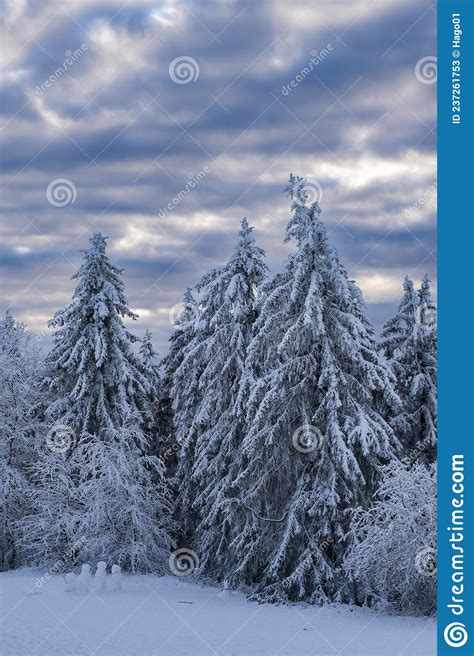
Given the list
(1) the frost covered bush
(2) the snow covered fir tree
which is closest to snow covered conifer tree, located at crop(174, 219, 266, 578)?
(2) the snow covered fir tree

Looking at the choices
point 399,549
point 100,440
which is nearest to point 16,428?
point 100,440

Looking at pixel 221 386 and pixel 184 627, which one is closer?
pixel 184 627

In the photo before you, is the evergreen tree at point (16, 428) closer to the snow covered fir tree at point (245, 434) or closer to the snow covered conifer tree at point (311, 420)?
the snow covered fir tree at point (245, 434)

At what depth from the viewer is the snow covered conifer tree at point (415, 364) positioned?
29359 millimetres

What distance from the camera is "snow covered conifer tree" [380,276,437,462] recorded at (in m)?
29.4

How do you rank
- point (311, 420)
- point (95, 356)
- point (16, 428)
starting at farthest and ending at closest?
point (16, 428), point (95, 356), point (311, 420)

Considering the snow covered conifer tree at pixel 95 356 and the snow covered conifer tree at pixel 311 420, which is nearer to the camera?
the snow covered conifer tree at pixel 311 420

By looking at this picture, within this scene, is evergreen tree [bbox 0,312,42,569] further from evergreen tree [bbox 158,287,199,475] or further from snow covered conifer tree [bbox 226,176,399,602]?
snow covered conifer tree [bbox 226,176,399,602]

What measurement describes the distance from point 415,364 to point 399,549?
10914 mm

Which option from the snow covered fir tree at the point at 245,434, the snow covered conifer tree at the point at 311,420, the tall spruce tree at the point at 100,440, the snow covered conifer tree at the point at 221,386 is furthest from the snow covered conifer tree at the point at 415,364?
the tall spruce tree at the point at 100,440

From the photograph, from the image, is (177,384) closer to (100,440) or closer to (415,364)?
(100,440)

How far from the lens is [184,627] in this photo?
1950 cm

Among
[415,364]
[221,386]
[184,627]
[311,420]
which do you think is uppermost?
[415,364]

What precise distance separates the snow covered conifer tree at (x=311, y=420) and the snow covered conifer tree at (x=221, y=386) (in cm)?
302
